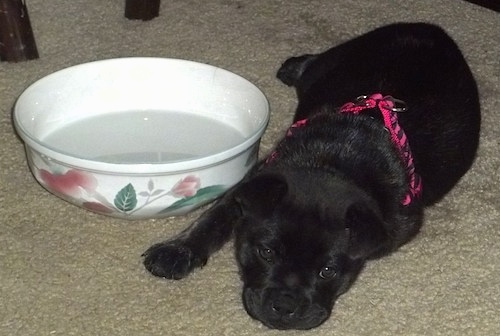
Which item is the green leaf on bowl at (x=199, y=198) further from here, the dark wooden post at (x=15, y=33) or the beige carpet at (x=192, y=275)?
the dark wooden post at (x=15, y=33)

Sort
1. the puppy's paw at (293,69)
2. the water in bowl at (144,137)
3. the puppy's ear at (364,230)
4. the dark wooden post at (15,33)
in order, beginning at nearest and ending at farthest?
the puppy's ear at (364,230) < the water in bowl at (144,137) < the dark wooden post at (15,33) < the puppy's paw at (293,69)

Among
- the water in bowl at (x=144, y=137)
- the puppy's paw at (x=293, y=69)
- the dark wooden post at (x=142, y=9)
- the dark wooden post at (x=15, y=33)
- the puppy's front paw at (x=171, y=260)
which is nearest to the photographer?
the puppy's front paw at (x=171, y=260)

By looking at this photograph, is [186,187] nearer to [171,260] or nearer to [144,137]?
[171,260]

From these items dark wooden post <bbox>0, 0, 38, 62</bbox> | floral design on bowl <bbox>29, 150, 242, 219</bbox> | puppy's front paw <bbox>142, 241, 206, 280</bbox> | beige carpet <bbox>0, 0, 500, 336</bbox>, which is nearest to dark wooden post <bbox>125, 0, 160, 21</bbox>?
beige carpet <bbox>0, 0, 500, 336</bbox>

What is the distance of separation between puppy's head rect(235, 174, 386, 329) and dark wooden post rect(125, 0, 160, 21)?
3.35 feet

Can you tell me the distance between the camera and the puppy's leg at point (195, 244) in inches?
64.9

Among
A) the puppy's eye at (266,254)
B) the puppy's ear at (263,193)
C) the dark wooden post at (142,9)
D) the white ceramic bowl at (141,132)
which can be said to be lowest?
the dark wooden post at (142,9)

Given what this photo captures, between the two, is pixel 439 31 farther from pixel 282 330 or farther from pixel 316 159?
pixel 282 330

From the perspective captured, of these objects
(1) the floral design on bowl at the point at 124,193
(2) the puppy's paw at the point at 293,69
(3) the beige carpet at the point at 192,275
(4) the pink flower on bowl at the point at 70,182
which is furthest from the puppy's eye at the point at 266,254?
(2) the puppy's paw at the point at 293,69

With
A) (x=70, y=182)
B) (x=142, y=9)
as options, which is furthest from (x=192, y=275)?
(x=142, y=9)

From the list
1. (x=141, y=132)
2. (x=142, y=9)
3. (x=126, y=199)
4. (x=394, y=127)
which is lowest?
(x=142, y=9)

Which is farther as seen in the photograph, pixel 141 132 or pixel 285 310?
pixel 141 132

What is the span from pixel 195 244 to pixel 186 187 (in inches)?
3.9

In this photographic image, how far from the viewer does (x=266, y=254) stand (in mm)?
1533
